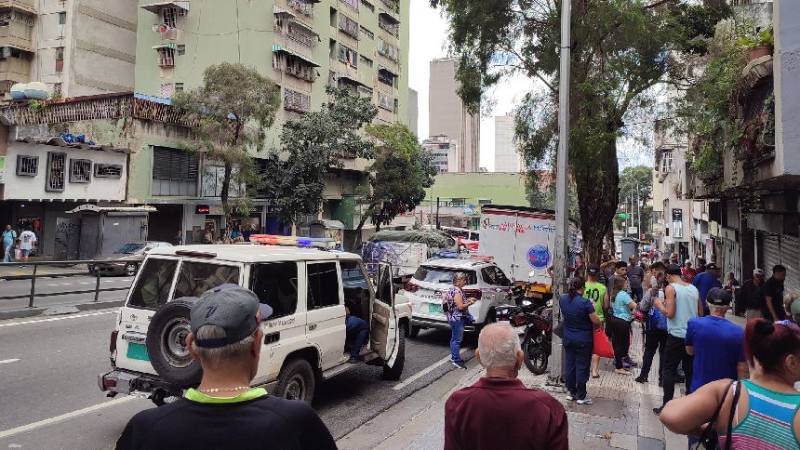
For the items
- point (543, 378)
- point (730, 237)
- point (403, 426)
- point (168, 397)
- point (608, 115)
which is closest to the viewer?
point (168, 397)

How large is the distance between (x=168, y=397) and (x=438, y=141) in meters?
163

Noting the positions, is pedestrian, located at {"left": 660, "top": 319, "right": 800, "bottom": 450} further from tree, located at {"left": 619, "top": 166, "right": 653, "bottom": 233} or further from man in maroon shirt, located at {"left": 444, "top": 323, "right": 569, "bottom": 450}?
tree, located at {"left": 619, "top": 166, "right": 653, "bottom": 233}

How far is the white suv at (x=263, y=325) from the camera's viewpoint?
5.28 m

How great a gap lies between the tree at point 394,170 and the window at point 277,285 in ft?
106

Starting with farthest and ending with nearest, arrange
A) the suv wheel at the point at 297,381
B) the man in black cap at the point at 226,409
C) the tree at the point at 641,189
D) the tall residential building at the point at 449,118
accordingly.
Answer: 1. the tall residential building at the point at 449,118
2. the tree at the point at 641,189
3. the suv wheel at the point at 297,381
4. the man in black cap at the point at 226,409

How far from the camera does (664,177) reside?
47188 mm

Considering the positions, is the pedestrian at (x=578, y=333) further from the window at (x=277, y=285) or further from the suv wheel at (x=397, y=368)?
the window at (x=277, y=285)

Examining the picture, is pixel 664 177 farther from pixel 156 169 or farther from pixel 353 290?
pixel 353 290

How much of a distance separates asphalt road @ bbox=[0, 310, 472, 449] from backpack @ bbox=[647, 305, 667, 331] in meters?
3.44

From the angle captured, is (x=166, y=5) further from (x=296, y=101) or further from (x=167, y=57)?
(x=296, y=101)

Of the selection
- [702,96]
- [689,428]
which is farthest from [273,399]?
[702,96]

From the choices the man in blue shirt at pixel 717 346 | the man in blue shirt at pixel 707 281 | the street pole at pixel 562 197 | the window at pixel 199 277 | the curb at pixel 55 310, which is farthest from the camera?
the curb at pixel 55 310

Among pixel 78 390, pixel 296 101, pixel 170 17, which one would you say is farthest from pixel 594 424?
pixel 170 17

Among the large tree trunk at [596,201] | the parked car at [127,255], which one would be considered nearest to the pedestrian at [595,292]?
the large tree trunk at [596,201]
